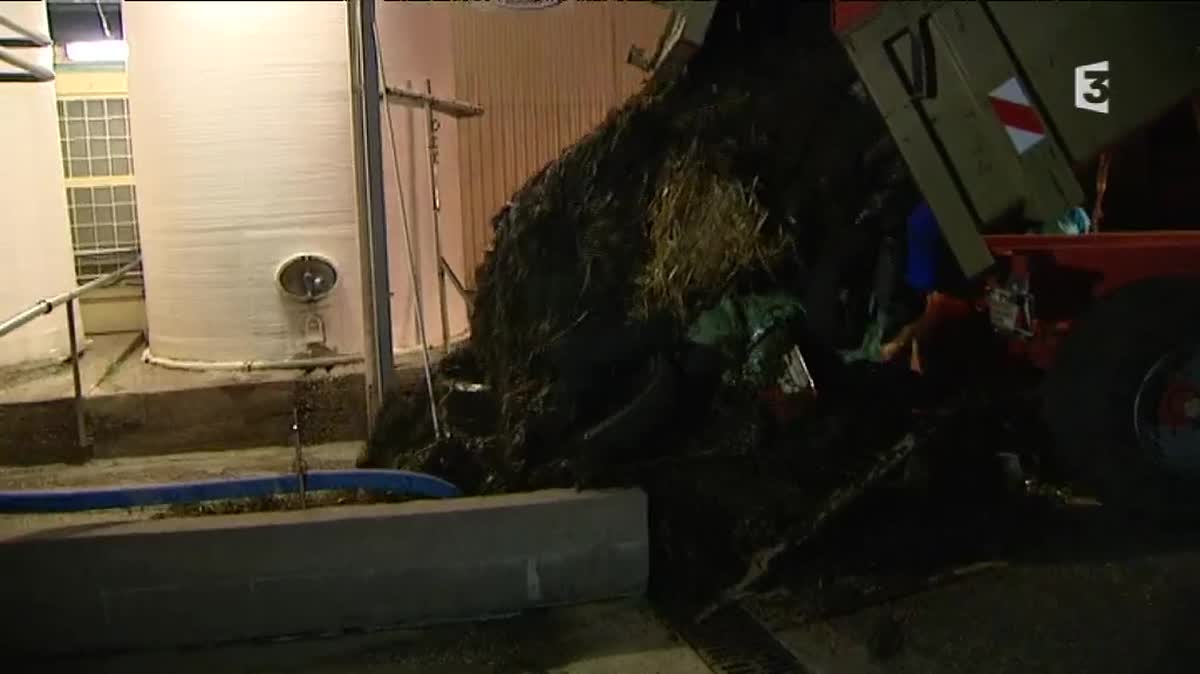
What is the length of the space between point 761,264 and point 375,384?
214cm

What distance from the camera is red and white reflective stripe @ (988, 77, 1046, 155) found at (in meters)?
3.67

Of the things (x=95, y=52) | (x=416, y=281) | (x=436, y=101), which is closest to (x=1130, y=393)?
(x=416, y=281)

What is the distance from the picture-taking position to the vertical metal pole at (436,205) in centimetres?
675

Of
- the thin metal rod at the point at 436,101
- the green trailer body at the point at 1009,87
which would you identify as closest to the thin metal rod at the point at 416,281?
the thin metal rod at the point at 436,101

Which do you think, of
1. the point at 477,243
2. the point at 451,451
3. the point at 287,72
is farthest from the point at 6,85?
the point at 451,451

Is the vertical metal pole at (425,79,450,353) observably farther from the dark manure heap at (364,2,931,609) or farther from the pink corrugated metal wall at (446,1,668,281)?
the dark manure heap at (364,2,931,609)

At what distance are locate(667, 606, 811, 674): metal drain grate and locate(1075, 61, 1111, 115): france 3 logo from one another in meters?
2.16

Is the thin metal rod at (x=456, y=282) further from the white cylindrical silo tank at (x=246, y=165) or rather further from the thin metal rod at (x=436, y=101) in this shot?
the thin metal rod at (x=436, y=101)

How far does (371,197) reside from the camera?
17.4 feet

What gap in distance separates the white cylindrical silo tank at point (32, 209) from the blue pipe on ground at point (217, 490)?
3.09m

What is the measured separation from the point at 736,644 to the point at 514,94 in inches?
218

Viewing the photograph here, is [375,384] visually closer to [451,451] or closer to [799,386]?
[451,451]

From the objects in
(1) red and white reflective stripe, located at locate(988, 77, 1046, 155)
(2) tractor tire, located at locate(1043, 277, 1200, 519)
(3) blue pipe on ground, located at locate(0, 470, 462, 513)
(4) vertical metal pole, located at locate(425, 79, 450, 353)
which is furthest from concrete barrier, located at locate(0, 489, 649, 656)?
(4) vertical metal pole, located at locate(425, 79, 450, 353)

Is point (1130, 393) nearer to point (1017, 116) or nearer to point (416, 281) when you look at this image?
point (1017, 116)
